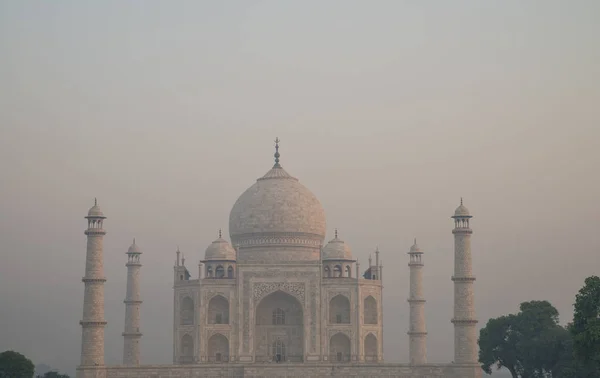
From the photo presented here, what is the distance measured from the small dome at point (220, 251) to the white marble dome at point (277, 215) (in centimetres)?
150

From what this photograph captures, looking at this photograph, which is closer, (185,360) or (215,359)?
(215,359)

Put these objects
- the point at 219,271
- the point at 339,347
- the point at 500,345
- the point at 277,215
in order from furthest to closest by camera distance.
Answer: the point at 277,215 → the point at 219,271 → the point at 339,347 → the point at 500,345

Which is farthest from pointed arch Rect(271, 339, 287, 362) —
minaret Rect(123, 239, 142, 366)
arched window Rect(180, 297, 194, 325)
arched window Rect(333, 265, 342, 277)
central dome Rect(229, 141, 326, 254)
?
minaret Rect(123, 239, 142, 366)

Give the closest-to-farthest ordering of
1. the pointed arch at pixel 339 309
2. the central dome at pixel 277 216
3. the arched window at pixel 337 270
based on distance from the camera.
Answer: the pointed arch at pixel 339 309, the arched window at pixel 337 270, the central dome at pixel 277 216

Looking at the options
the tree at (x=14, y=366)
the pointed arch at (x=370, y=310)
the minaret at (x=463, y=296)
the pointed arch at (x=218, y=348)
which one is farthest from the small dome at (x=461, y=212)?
the tree at (x=14, y=366)

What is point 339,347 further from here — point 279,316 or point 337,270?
point 337,270

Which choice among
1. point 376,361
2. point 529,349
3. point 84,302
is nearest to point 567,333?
point 529,349

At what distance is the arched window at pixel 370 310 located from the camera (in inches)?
2365

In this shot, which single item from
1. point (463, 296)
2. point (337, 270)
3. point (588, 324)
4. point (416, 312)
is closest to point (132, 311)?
point (337, 270)

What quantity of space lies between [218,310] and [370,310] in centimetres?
789

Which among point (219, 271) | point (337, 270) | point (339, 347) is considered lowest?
point (339, 347)

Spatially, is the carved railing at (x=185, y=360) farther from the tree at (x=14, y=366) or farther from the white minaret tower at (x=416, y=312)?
the white minaret tower at (x=416, y=312)

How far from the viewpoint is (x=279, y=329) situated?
59312mm

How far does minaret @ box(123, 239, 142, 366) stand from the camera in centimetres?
6119
